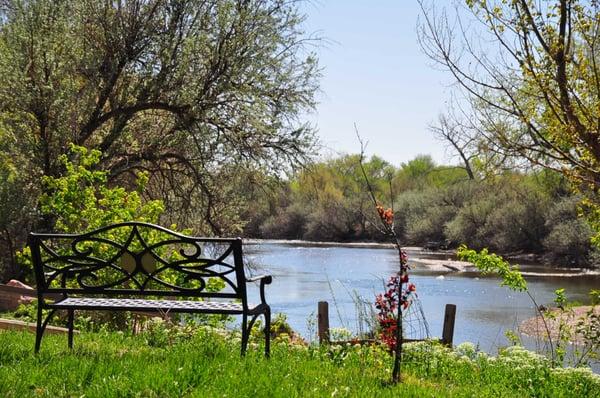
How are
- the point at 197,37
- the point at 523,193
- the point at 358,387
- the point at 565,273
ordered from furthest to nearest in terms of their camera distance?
the point at 523,193
the point at 565,273
the point at 197,37
the point at 358,387

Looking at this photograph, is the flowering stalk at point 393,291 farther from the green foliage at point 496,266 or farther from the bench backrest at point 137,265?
the green foliage at point 496,266

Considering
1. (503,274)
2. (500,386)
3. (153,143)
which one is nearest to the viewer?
(500,386)

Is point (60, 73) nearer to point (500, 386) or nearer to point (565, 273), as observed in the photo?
point (500, 386)

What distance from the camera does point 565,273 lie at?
3322cm

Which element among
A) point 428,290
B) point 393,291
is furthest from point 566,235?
point 393,291

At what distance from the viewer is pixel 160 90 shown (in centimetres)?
1600

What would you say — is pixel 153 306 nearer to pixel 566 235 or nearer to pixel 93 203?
pixel 93 203

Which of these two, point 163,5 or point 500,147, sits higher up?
point 163,5

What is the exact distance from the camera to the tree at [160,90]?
14.8 m

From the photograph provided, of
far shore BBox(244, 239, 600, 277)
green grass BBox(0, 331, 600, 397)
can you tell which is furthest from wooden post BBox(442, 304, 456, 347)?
far shore BBox(244, 239, 600, 277)

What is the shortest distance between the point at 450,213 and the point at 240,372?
4892 centimetres

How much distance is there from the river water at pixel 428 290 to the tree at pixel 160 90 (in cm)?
269

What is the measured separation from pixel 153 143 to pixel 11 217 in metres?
3.52

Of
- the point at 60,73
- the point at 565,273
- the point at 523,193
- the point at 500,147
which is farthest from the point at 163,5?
the point at 523,193
